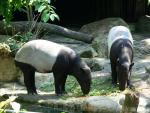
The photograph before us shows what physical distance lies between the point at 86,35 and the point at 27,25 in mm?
1975

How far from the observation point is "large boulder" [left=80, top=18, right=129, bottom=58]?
13.0 m

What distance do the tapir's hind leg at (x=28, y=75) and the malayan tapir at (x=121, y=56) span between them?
1791 millimetres

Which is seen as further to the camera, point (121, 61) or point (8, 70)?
point (8, 70)

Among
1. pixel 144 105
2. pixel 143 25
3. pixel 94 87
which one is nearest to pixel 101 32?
pixel 143 25

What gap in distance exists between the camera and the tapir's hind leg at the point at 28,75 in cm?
945

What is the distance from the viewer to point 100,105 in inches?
312

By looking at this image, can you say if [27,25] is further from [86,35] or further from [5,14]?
[5,14]

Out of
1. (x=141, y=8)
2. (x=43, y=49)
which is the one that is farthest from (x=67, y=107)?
(x=141, y=8)

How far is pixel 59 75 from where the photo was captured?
9.28 m

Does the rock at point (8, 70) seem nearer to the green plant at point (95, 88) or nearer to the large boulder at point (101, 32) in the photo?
the green plant at point (95, 88)

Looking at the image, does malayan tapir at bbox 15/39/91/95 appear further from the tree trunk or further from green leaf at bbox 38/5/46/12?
green leaf at bbox 38/5/46/12

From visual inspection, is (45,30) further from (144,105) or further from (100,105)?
(100,105)

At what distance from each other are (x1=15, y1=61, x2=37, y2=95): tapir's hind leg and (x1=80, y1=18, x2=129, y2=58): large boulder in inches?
139

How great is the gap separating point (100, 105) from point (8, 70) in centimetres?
330
